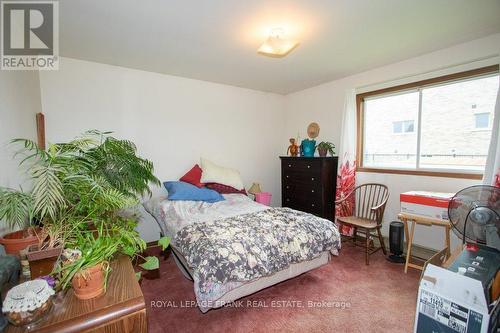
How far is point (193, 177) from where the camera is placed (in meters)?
3.50

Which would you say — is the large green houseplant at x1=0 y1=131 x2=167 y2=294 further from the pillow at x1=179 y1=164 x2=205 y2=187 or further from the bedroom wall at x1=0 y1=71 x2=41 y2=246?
the pillow at x1=179 y1=164 x2=205 y2=187

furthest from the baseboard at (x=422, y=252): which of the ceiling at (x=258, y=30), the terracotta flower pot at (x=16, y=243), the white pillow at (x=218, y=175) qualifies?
the terracotta flower pot at (x=16, y=243)

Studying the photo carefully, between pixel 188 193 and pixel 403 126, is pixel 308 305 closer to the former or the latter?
pixel 188 193

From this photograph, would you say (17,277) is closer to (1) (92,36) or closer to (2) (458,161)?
(1) (92,36)

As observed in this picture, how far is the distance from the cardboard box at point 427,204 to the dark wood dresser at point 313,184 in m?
1.09

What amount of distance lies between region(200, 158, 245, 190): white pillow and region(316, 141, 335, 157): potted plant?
139 cm

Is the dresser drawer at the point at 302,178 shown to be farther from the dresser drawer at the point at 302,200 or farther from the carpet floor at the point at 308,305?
the carpet floor at the point at 308,305

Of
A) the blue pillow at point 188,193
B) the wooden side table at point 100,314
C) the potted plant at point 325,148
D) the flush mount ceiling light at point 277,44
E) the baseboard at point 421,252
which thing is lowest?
the baseboard at point 421,252

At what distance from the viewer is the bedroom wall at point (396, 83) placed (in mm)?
2418

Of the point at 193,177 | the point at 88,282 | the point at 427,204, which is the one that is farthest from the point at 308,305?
the point at 193,177

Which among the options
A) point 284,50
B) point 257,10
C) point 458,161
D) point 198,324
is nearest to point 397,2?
point 284,50

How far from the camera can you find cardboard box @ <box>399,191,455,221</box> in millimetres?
2268

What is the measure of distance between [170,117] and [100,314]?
2970mm

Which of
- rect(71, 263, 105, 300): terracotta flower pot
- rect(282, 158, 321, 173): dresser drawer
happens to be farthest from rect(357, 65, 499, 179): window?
rect(71, 263, 105, 300): terracotta flower pot
